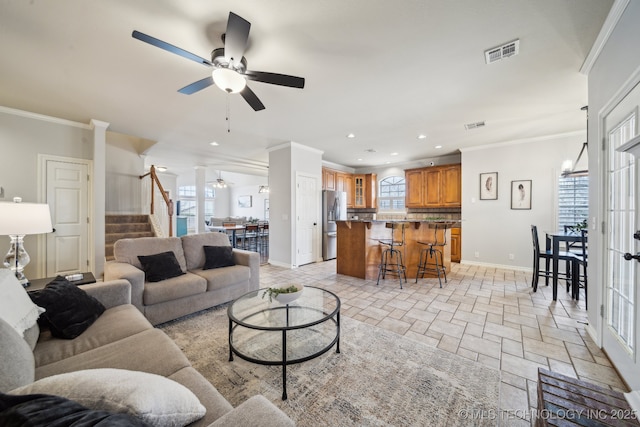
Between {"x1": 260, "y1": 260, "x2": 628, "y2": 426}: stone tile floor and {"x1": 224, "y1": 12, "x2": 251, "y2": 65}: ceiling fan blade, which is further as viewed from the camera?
{"x1": 260, "y1": 260, "x2": 628, "y2": 426}: stone tile floor

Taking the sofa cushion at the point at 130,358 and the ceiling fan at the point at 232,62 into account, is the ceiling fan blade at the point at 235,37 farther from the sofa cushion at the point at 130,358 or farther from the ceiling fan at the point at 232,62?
the sofa cushion at the point at 130,358

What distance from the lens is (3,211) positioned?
203 centimetres

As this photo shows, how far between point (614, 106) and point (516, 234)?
3716 mm

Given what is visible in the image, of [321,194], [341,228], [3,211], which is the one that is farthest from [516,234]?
[3,211]

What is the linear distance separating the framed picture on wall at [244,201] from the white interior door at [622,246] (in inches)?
486

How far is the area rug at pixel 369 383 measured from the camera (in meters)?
1.51

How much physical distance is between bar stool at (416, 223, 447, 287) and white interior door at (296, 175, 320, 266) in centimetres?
239

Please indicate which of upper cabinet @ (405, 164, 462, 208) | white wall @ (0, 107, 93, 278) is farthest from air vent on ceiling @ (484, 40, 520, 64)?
white wall @ (0, 107, 93, 278)

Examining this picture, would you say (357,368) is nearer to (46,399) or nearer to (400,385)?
(400,385)

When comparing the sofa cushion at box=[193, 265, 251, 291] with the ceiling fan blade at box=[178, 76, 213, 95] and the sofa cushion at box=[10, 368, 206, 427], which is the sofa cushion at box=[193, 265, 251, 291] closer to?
the ceiling fan blade at box=[178, 76, 213, 95]

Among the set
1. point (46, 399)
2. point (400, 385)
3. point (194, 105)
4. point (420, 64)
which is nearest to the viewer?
point (46, 399)

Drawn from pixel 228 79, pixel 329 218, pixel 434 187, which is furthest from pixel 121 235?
pixel 434 187

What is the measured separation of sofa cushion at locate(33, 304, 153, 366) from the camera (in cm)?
141

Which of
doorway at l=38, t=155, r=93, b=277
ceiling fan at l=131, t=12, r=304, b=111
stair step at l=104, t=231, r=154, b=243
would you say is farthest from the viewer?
stair step at l=104, t=231, r=154, b=243
